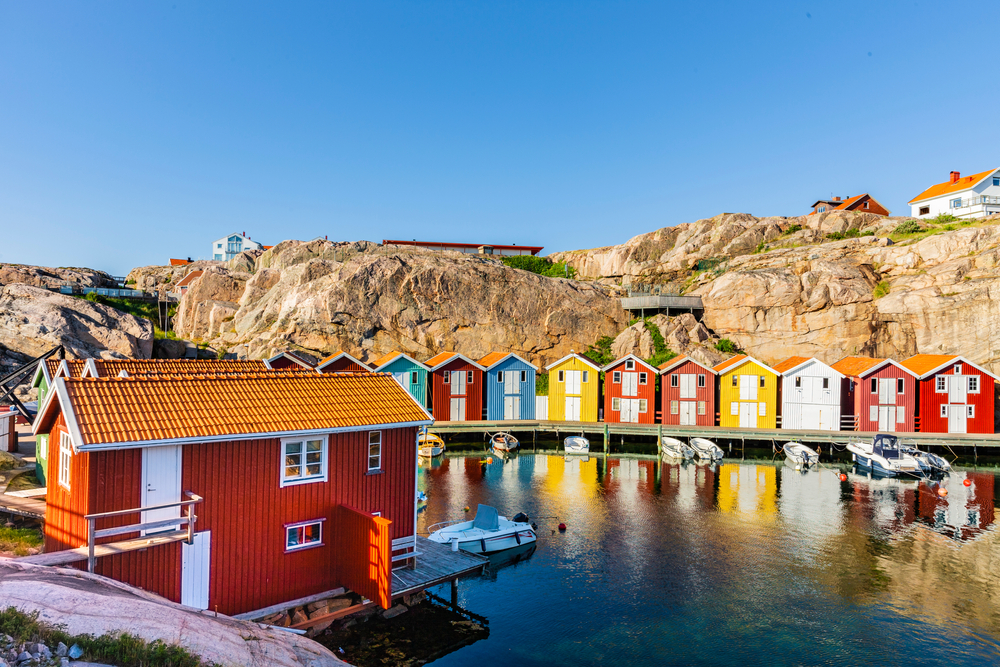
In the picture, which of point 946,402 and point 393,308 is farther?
point 393,308

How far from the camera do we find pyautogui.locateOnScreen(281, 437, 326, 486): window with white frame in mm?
16906

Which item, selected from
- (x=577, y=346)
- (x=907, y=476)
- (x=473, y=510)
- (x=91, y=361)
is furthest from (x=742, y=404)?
(x=91, y=361)

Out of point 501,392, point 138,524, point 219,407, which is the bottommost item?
point 138,524

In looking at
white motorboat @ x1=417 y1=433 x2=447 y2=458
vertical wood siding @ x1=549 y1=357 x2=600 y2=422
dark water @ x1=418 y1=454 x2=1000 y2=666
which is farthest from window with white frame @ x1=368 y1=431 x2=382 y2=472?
vertical wood siding @ x1=549 y1=357 x2=600 y2=422

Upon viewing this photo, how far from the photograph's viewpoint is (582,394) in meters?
55.9

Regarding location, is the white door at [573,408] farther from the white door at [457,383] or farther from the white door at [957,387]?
the white door at [957,387]

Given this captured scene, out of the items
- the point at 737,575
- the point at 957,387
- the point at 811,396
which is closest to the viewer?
the point at 737,575

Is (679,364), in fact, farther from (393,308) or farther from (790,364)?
(393,308)

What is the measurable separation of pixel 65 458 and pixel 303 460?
5.94 metres

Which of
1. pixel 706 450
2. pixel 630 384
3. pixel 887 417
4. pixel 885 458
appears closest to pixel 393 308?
pixel 630 384

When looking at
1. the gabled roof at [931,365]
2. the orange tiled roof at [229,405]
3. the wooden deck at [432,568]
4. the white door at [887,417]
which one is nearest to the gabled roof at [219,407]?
the orange tiled roof at [229,405]

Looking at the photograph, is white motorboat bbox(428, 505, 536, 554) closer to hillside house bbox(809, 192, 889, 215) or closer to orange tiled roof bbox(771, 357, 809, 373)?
orange tiled roof bbox(771, 357, 809, 373)

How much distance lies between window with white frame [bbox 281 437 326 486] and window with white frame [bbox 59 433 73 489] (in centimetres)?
512

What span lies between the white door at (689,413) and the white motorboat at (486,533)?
30463 millimetres
